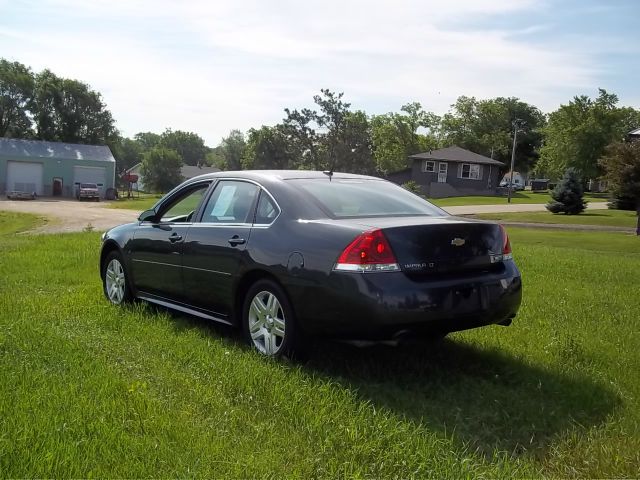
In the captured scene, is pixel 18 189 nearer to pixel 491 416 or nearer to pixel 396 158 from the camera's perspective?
pixel 396 158

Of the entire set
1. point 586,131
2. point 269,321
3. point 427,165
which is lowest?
point 269,321

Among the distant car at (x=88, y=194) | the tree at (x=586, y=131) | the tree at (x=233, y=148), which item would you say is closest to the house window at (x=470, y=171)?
the tree at (x=586, y=131)

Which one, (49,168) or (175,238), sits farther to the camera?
(49,168)

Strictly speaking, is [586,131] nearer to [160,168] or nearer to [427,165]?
[427,165]

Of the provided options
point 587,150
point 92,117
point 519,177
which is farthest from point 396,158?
point 519,177

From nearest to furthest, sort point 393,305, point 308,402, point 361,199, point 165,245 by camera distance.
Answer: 1. point 308,402
2. point 393,305
3. point 361,199
4. point 165,245

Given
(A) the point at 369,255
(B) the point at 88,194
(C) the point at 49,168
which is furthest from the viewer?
(C) the point at 49,168

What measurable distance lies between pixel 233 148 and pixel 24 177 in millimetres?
79338

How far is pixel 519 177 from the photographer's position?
346ft

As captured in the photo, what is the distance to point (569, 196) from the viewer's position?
3825cm

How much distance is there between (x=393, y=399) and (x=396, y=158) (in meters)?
68.0

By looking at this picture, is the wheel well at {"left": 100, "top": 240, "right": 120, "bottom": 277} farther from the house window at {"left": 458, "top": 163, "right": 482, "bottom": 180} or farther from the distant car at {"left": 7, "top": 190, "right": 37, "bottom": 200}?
the house window at {"left": 458, "top": 163, "right": 482, "bottom": 180}

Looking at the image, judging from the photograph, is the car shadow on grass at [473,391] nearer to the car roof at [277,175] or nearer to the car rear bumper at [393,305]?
the car rear bumper at [393,305]

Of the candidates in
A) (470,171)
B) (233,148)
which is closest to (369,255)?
(470,171)
